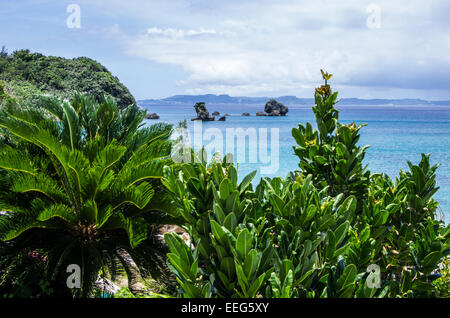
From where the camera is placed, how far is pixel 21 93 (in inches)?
991

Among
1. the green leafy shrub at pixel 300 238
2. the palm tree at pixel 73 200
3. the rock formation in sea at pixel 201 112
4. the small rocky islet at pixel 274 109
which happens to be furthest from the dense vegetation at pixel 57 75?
the small rocky islet at pixel 274 109

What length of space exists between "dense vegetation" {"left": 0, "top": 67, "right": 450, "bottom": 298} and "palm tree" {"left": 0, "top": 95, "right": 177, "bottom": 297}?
2 cm

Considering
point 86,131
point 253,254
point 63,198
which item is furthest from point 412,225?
point 86,131

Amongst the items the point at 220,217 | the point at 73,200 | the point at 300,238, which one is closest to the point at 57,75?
the point at 73,200

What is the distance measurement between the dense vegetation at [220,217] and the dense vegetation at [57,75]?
90.1ft

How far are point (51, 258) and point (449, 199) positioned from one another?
18.9m

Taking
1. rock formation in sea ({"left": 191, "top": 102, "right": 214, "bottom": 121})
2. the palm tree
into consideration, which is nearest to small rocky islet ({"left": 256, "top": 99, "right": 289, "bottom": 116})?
rock formation in sea ({"left": 191, "top": 102, "right": 214, "bottom": 121})

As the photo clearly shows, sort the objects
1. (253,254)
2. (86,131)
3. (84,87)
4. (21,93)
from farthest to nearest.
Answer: (84,87)
(21,93)
(86,131)
(253,254)

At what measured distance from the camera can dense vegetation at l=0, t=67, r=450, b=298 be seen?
1911 mm

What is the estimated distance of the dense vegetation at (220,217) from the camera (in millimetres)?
1911

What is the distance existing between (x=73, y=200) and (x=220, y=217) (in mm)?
3056

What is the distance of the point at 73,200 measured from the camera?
444 centimetres

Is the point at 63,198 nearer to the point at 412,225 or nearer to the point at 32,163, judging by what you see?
the point at 32,163
